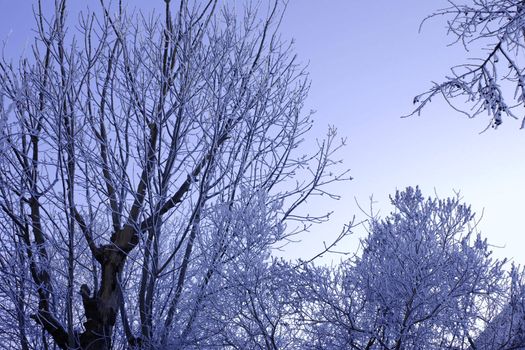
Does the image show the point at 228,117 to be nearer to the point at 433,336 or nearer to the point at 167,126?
the point at 167,126

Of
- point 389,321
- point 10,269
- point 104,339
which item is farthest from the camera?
point 10,269

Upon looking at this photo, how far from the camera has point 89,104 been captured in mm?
5859

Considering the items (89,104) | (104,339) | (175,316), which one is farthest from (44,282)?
(89,104)

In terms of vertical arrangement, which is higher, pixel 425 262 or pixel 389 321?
pixel 425 262

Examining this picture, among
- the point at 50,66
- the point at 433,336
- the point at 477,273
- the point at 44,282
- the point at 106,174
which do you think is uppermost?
the point at 50,66

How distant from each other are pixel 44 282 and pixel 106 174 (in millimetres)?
1302

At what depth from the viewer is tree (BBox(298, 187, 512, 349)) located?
5.47 meters

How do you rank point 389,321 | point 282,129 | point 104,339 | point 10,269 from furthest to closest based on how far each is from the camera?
point 282,129 → point 10,269 → point 389,321 → point 104,339

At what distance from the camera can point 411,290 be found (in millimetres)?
5441

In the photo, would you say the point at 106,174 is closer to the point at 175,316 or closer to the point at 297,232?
the point at 175,316

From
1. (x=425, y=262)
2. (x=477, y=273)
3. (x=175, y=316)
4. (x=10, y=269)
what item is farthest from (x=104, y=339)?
(x=477, y=273)

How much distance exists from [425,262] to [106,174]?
3496 mm

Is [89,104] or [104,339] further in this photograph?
[89,104]

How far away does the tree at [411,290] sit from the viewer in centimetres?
547
